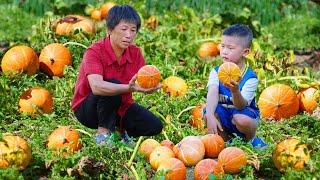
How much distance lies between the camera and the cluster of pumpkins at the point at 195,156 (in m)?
4.74

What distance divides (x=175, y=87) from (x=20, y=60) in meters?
1.33

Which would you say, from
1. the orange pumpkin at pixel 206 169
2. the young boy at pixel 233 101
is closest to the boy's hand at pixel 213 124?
the young boy at pixel 233 101

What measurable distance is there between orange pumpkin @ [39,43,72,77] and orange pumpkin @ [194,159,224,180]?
289 cm

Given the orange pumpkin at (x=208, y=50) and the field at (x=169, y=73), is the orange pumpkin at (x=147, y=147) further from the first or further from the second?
the orange pumpkin at (x=208, y=50)

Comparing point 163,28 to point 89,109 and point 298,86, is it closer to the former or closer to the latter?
point 298,86

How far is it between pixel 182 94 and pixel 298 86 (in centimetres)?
98

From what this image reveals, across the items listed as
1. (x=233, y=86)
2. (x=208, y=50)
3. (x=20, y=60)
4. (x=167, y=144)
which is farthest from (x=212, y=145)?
(x=208, y=50)

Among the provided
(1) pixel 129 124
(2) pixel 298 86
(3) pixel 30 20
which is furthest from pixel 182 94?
(3) pixel 30 20

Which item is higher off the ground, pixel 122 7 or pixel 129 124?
pixel 122 7

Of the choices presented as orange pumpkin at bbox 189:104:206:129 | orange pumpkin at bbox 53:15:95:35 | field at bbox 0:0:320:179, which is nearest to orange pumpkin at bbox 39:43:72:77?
field at bbox 0:0:320:179

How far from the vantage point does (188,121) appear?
6.36 meters

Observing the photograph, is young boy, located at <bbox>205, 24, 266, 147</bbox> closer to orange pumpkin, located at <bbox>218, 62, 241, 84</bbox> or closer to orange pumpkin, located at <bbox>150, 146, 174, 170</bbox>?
orange pumpkin, located at <bbox>218, 62, 241, 84</bbox>

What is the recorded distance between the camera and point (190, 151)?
16.6 ft

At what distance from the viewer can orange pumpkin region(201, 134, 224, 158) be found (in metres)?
5.15
